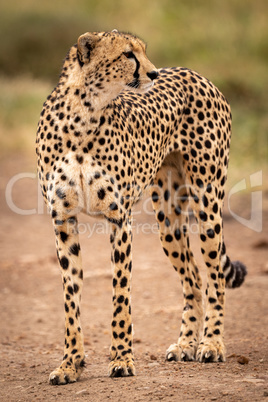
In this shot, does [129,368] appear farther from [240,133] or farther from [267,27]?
[267,27]

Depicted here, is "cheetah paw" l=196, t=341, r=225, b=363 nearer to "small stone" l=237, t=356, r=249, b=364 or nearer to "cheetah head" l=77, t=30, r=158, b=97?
"small stone" l=237, t=356, r=249, b=364

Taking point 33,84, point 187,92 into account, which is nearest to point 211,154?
point 187,92

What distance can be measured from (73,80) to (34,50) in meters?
16.6

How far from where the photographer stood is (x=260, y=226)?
870 cm

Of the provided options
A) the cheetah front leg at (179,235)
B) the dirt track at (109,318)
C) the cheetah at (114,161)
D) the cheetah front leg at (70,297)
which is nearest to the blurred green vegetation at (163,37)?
the dirt track at (109,318)

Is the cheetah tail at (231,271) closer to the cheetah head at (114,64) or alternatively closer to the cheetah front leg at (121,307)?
the cheetah front leg at (121,307)

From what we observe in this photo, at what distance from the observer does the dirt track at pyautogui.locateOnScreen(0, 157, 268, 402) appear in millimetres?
3682

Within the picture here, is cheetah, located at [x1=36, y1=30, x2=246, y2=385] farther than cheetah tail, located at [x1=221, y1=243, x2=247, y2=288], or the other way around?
cheetah tail, located at [x1=221, y1=243, x2=247, y2=288]

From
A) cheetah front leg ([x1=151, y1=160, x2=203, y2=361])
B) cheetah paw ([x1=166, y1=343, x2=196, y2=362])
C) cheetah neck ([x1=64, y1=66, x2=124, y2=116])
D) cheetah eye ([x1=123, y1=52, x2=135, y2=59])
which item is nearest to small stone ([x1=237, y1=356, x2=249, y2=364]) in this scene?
cheetah paw ([x1=166, y1=343, x2=196, y2=362])

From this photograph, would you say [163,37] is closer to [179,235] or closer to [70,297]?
[179,235]

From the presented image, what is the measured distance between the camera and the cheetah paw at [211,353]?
4.41 m

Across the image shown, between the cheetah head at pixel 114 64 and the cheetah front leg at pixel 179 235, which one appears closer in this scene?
the cheetah head at pixel 114 64

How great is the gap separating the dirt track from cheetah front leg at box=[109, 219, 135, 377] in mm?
89

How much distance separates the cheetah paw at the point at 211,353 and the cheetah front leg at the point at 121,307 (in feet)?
2.00
